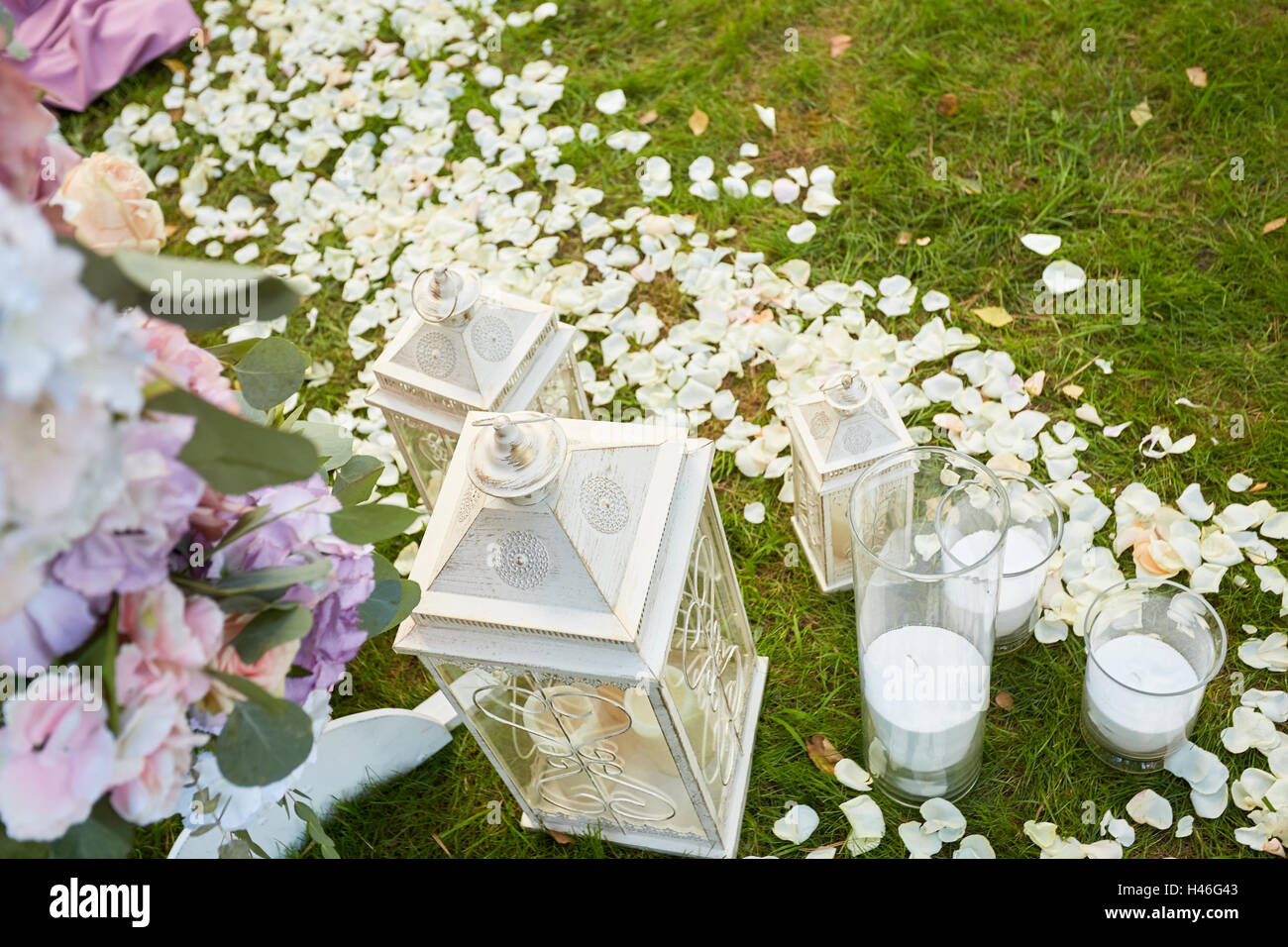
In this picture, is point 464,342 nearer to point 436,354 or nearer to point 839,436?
point 436,354

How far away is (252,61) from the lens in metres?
3.30

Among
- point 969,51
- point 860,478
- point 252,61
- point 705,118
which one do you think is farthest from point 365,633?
point 252,61

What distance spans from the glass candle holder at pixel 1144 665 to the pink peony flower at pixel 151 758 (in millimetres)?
1357

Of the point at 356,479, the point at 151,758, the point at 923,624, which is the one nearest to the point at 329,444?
the point at 356,479

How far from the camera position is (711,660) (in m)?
1.59

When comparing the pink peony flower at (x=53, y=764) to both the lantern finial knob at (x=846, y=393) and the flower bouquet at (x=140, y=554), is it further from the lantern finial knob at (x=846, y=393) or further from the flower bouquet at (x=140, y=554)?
the lantern finial knob at (x=846, y=393)

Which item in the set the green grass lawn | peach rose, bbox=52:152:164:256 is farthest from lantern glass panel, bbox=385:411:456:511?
peach rose, bbox=52:152:164:256

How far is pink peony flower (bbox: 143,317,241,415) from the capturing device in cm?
81

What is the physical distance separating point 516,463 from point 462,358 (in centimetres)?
52

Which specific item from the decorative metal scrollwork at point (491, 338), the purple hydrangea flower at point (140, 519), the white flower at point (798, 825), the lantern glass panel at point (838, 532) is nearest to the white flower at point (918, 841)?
the white flower at point (798, 825)

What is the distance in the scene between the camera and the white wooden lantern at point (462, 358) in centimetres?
165

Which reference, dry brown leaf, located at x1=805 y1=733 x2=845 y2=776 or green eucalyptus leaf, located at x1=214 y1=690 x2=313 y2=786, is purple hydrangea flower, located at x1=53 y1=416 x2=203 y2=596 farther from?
dry brown leaf, located at x1=805 y1=733 x2=845 y2=776

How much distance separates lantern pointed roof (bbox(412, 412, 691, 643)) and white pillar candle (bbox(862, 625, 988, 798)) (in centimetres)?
50
